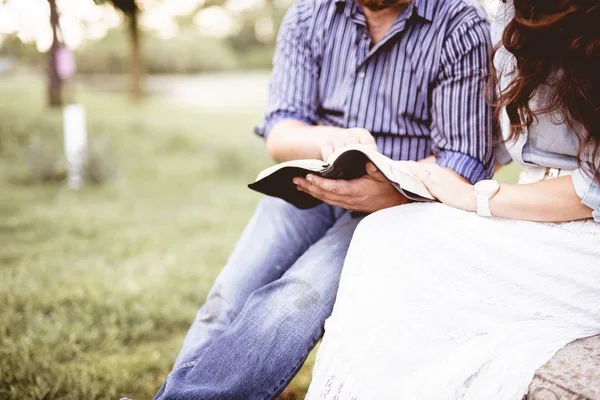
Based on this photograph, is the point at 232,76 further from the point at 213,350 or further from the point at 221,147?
the point at 213,350

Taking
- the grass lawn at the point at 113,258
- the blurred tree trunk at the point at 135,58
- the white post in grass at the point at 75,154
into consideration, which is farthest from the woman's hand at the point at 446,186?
the blurred tree trunk at the point at 135,58

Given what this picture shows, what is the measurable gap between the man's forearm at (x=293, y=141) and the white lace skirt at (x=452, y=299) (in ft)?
1.62

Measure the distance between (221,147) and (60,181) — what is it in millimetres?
2697

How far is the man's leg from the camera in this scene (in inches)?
70.7

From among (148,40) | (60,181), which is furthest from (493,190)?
(148,40)

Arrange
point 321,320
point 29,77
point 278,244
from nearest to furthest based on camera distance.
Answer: point 321,320
point 278,244
point 29,77

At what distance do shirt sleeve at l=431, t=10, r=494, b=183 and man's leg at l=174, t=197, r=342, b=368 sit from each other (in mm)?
525

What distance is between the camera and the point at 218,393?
145cm

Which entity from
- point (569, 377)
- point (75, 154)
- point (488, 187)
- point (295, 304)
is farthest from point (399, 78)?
point (75, 154)

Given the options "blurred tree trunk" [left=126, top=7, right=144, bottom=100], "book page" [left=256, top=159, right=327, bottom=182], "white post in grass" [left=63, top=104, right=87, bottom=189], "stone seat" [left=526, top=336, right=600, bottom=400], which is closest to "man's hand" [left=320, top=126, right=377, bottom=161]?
"book page" [left=256, top=159, right=327, bottom=182]

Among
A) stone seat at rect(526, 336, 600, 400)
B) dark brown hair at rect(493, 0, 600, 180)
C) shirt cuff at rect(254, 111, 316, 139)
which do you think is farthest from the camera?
shirt cuff at rect(254, 111, 316, 139)

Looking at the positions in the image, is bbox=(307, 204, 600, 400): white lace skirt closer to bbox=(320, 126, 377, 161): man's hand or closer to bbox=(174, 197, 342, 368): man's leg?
bbox=(320, 126, 377, 161): man's hand

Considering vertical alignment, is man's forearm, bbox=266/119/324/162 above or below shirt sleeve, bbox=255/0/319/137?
below

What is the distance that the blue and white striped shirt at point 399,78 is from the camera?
5.68 feet
